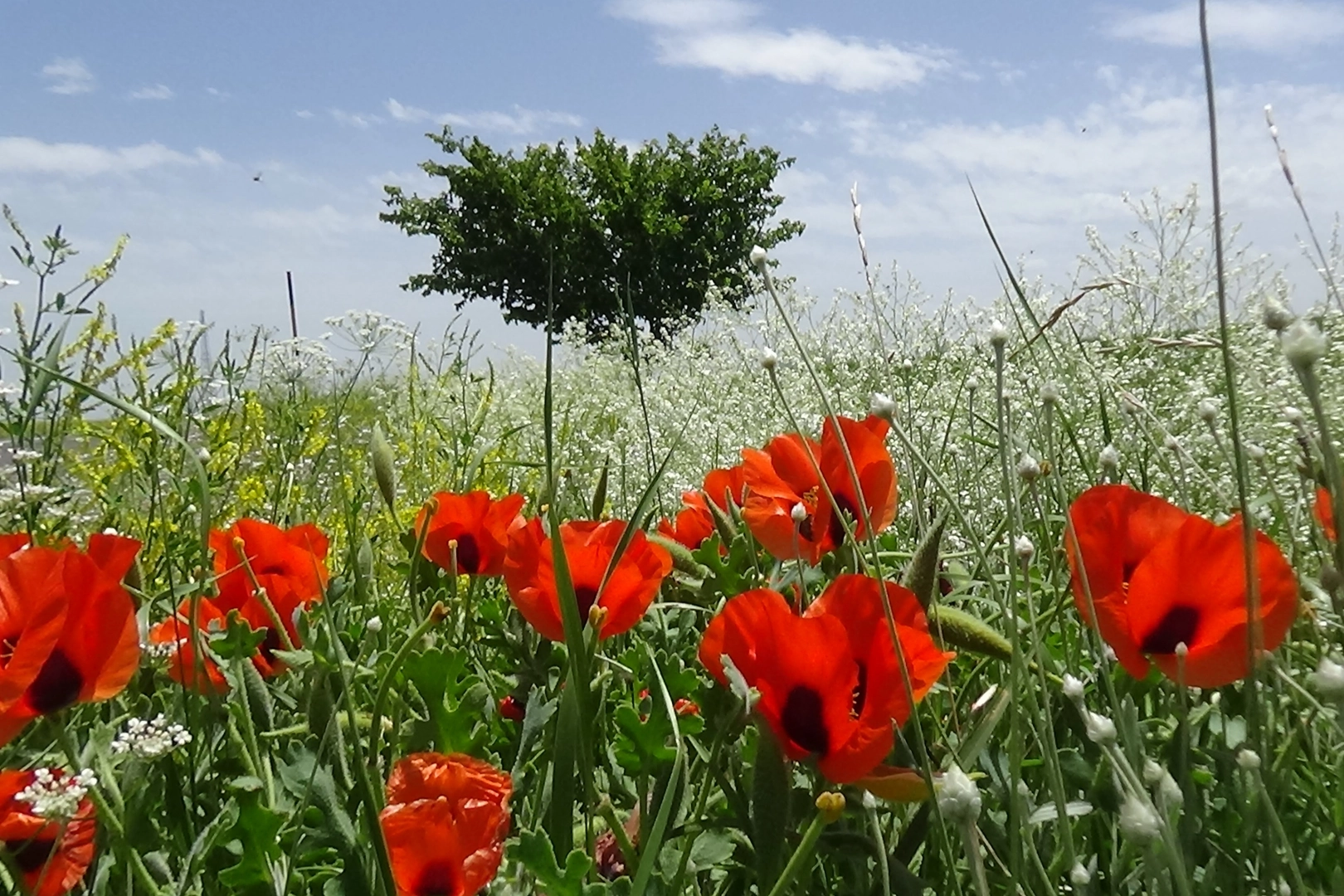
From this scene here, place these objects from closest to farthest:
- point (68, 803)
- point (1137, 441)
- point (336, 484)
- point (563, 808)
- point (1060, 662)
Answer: point (68, 803)
point (563, 808)
point (1060, 662)
point (1137, 441)
point (336, 484)

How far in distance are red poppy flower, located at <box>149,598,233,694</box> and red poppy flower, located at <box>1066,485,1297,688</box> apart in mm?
530

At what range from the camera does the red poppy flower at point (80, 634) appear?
0.60 m

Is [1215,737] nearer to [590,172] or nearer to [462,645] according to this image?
[462,645]

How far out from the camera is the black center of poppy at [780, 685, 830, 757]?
1.77 feet

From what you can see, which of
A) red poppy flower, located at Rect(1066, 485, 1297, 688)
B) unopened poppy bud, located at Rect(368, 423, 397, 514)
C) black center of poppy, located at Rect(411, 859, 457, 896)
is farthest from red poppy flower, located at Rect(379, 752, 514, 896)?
unopened poppy bud, located at Rect(368, 423, 397, 514)

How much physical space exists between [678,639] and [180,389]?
2.83ft

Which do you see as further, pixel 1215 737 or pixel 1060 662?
pixel 1060 662

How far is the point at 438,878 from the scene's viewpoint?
1.78ft

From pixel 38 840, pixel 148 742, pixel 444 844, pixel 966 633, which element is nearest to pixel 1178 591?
pixel 966 633

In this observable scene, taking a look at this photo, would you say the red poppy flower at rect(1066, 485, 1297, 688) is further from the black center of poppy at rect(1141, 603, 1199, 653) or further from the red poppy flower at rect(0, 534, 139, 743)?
the red poppy flower at rect(0, 534, 139, 743)

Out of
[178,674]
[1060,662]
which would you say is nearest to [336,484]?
[178,674]

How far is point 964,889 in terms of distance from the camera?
712mm

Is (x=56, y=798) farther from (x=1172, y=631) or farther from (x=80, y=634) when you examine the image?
(x=1172, y=631)

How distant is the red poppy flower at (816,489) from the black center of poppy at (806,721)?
24 cm
